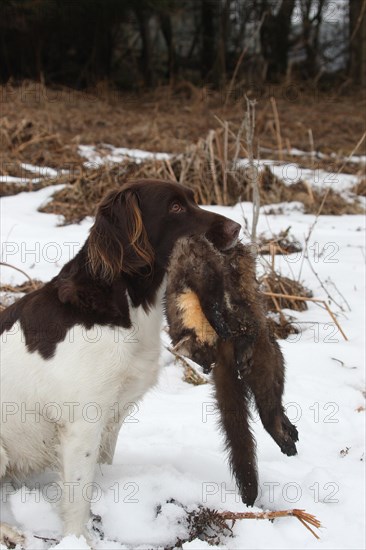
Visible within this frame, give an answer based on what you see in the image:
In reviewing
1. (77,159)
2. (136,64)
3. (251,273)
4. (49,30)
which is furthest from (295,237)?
(136,64)

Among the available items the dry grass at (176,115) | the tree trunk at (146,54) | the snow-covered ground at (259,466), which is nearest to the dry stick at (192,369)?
the snow-covered ground at (259,466)

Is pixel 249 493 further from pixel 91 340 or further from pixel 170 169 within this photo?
pixel 170 169

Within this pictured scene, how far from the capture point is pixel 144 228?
3072 mm

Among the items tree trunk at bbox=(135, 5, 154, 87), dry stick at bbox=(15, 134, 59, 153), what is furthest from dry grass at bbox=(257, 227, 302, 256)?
tree trunk at bbox=(135, 5, 154, 87)

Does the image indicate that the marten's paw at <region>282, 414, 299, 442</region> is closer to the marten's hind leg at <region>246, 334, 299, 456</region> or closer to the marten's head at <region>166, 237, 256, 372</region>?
the marten's hind leg at <region>246, 334, 299, 456</region>

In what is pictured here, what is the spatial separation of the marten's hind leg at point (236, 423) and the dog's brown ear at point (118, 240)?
568 mm

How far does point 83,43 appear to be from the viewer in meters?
16.1

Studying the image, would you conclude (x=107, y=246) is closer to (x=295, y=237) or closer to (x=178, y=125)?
(x=295, y=237)

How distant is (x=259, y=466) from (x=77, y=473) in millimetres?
966

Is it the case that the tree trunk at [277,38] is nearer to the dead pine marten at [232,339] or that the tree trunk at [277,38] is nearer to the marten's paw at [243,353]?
the dead pine marten at [232,339]

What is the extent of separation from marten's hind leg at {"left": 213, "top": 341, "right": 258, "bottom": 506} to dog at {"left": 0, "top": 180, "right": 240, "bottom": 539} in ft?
1.10

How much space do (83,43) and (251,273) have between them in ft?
47.0

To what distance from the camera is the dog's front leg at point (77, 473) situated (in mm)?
2902

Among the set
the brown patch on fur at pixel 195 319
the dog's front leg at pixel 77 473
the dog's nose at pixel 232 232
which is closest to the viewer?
the brown patch on fur at pixel 195 319
